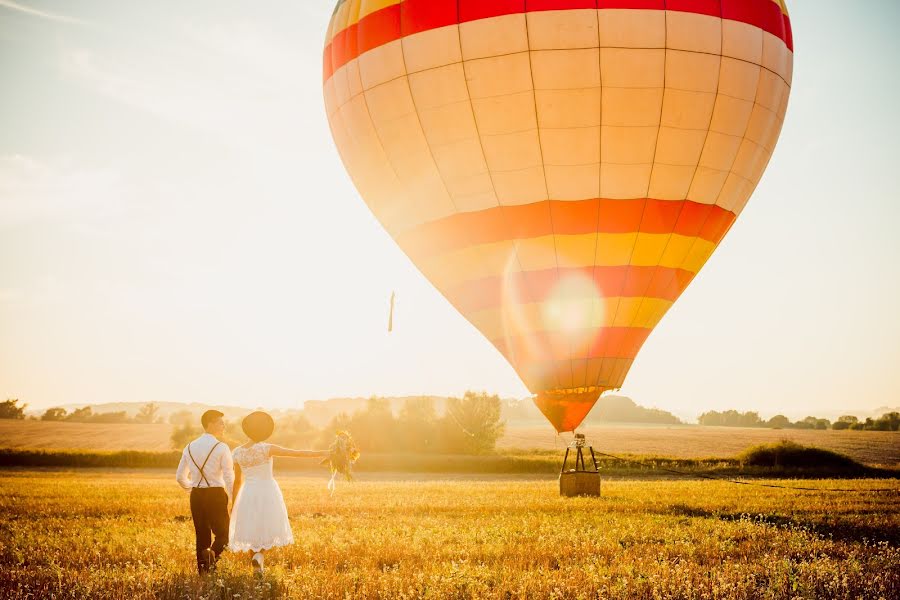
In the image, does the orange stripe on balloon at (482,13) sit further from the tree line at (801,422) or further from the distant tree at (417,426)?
the tree line at (801,422)

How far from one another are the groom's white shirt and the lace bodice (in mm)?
136

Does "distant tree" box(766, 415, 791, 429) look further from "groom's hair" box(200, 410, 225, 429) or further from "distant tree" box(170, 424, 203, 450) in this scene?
"groom's hair" box(200, 410, 225, 429)

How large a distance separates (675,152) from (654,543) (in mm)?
6806

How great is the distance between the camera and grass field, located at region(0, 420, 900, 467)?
49469mm

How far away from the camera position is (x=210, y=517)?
26.3 ft

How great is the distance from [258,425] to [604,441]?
59.8 m

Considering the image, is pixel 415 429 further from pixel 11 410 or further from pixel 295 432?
pixel 11 410

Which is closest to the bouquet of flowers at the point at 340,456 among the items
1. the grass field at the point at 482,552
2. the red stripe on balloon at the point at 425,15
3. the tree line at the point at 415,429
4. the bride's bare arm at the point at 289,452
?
the bride's bare arm at the point at 289,452

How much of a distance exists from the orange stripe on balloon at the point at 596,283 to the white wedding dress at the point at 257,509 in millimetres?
6712

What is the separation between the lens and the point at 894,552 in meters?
8.84

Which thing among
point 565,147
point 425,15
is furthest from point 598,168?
point 425,15

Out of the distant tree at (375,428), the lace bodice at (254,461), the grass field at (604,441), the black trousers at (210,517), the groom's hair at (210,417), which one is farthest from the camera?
the distant tree at (375,428)

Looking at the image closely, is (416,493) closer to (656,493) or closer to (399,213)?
(656,493)

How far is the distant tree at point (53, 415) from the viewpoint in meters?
89.3
